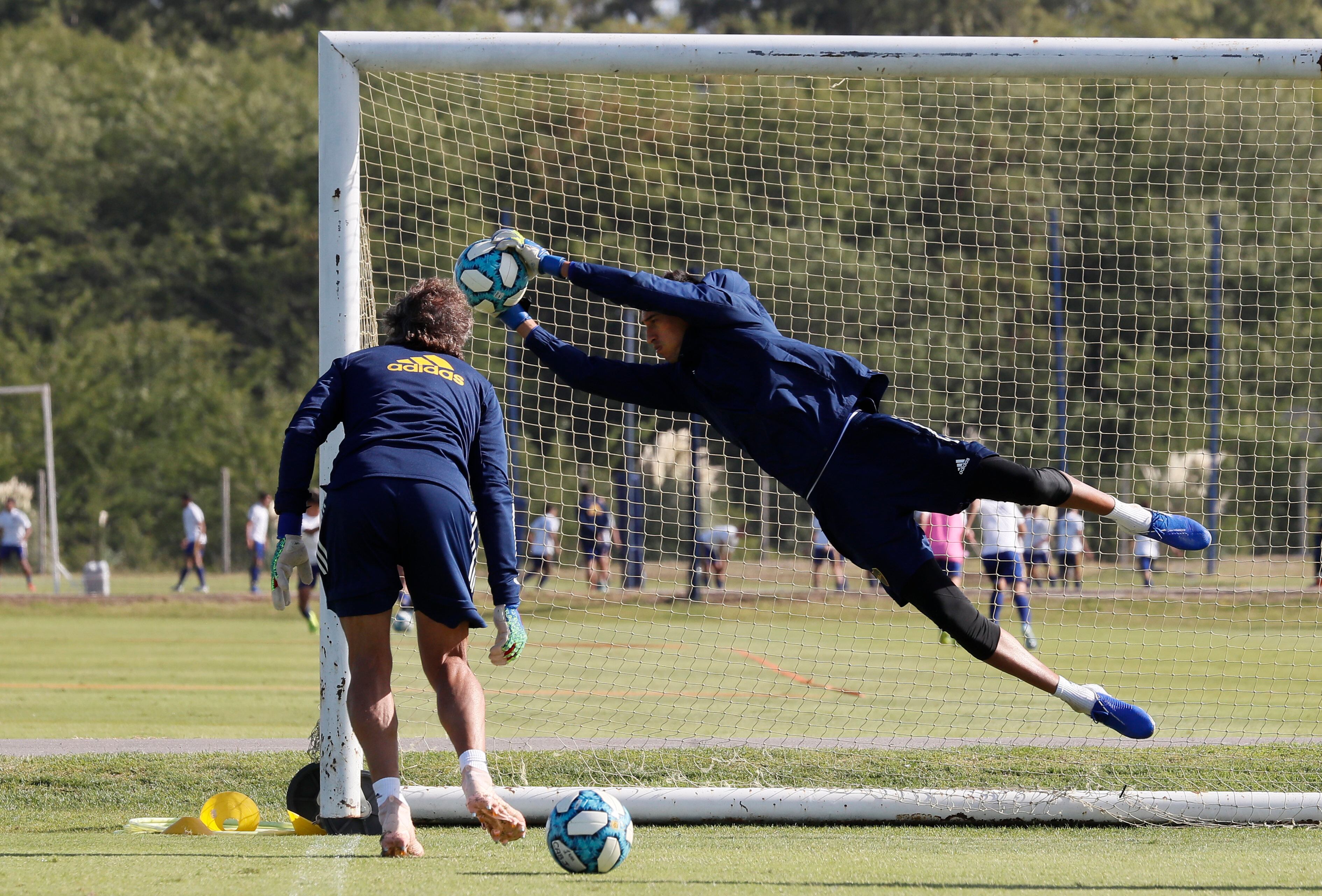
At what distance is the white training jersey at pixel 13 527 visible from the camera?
29609 mm

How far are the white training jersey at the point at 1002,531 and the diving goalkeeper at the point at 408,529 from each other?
7.85 meters

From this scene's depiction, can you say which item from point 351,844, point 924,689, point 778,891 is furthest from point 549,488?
point 778,891

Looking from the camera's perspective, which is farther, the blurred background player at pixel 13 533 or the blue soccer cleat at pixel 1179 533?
the blurred background player at pixel 13 533

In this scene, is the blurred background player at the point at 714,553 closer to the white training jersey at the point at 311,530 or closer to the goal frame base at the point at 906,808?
the goal frame base at the point at 906,808

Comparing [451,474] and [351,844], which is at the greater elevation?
[451,474]

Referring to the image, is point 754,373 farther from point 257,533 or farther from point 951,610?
point 257,533

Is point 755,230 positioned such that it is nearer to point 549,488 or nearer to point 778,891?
point 549,488

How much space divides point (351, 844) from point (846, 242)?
9.13 metres

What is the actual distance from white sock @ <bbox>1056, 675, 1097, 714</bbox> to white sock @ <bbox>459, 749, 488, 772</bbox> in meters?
2.31

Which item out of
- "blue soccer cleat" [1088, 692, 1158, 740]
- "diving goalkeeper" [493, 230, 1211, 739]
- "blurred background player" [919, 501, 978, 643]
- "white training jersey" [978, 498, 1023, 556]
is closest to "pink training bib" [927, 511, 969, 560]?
"blurred background player" [919, 501, 978, 643]

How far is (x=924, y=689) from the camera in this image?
1182cm

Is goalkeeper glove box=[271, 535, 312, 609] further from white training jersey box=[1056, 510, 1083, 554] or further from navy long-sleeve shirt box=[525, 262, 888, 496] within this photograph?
white training jersey box=[1056, 510, 1083, 554]

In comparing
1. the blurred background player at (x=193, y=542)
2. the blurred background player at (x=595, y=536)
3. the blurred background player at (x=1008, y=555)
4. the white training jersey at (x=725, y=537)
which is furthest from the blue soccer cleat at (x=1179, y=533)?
the blurred background player at (x=193, y=542)

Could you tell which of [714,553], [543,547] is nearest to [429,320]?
[543,547]
